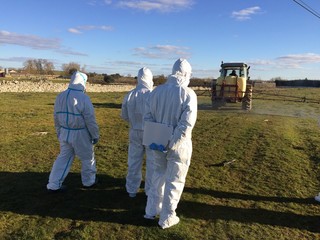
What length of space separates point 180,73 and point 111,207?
7.63 feet

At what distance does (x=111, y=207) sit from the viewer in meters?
5.39

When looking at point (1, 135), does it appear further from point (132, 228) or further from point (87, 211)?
point (132, 228)

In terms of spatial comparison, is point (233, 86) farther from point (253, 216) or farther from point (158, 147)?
point (158, 147)

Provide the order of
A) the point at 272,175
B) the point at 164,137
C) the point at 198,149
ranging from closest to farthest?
the point at 164,137 < the point at 272,175 < the point at 198,149

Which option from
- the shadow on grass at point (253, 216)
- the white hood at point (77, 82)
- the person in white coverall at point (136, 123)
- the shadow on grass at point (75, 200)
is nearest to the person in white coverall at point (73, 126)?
the white hood at point (77, 82)

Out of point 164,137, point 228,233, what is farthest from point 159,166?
point 228,233

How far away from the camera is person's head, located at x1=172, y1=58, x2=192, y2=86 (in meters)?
4.66

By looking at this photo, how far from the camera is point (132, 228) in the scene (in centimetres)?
471

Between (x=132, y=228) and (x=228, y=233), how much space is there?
128 cm

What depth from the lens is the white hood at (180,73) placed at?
4.65 meters

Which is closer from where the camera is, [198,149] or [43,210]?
[43,210]

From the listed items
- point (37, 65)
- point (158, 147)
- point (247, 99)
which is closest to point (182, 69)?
point (158, 147)

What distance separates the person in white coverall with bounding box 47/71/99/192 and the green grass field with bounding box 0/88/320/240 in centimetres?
42

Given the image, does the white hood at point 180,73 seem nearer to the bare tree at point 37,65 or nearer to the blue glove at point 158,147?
the blue glove at point 158,147
